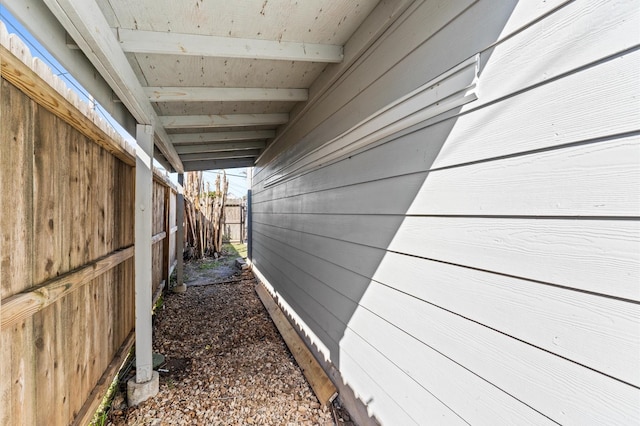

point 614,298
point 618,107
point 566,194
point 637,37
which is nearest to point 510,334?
point 614,298

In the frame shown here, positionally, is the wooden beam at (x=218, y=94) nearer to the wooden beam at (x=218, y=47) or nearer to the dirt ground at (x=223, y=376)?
the wooden beam at (x=218, y=47)

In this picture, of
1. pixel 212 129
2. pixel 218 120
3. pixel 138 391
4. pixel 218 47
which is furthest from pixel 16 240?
pixel 212 129

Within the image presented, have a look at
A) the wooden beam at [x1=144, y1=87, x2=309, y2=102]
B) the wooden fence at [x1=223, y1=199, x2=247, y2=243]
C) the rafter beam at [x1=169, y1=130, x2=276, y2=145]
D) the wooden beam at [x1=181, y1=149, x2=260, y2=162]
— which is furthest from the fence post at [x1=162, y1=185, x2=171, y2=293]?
the wooden fence at [x1=223, y1=199, x2=247, y2=243]

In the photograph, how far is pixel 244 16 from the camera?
1.69 meters

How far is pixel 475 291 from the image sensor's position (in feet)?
3.62

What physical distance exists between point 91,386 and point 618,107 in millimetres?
2748

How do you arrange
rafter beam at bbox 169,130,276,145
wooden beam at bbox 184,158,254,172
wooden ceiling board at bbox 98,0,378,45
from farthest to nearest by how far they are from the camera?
1. wooden beam at bbox 184,158,254,172
2. rafter beam at bbox 169,130,276,145
3. wooden ceiling board at bbox 98,0,378,45

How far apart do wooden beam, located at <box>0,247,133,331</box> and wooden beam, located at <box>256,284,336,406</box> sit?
1.78 m

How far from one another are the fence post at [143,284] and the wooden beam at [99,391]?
0.16 metres

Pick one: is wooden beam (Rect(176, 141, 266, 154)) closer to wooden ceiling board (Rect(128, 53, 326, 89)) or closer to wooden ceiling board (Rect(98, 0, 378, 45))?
wooden ceiling board (Rect(128, 53, 326, 89))

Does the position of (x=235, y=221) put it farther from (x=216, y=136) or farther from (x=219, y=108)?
(x=219, y=108)

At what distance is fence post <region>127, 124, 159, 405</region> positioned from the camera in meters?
2.24

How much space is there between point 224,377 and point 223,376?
2 centimetres

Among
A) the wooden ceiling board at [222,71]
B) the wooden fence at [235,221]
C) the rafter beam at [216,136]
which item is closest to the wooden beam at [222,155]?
the rafter beam at [216,136]
